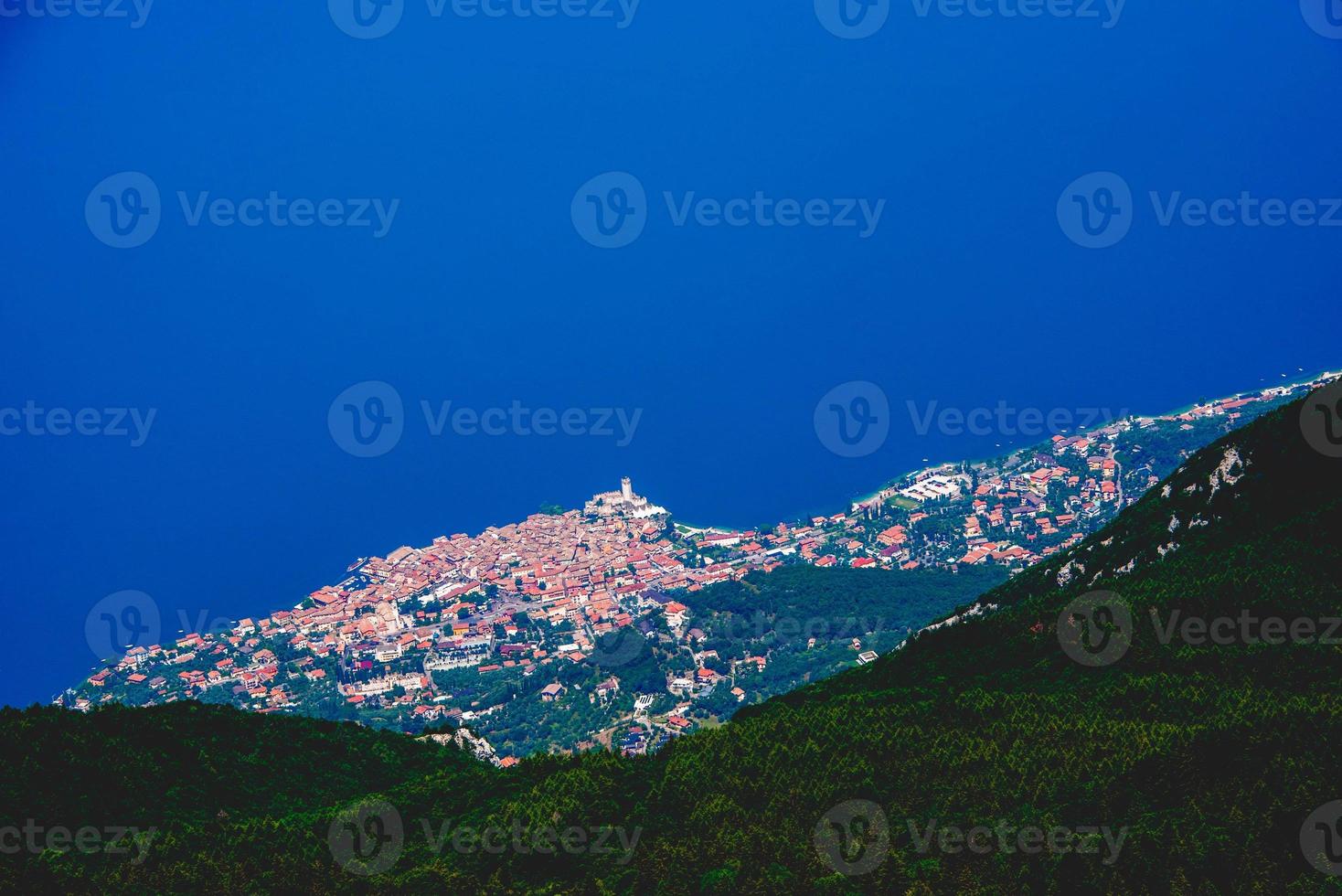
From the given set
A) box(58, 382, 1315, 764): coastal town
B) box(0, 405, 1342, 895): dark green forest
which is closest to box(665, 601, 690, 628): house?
box(58, 382, 1315, 764): coastal town

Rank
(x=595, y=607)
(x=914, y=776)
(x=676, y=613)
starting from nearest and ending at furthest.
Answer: (x=914, y=776) → (x=676, y=613) → (x=595, y=607)

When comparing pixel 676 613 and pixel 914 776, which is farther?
pixel 676 613

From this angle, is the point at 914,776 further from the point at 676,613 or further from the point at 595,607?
the point at 595,607

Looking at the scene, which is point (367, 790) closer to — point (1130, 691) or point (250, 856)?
point (250, 856)

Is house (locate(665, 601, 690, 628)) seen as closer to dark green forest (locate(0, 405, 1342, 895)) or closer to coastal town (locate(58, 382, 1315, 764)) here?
coastal town (locate(58, 382, 1315, 764))

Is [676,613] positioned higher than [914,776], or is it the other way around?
[676,613]

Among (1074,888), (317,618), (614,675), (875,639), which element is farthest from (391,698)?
(1074,888)

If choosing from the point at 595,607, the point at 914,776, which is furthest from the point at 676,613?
the point at 914,776
